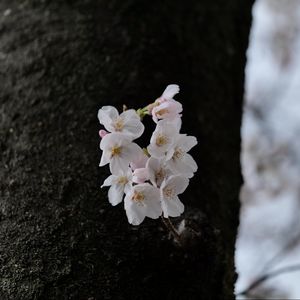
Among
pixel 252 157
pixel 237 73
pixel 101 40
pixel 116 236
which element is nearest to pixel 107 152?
pixel 116 236

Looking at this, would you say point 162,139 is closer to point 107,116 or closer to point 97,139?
point 107,116

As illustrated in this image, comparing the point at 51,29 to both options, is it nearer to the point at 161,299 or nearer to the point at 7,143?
the point at 7,143

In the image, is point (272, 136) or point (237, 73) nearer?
point (237, 73)

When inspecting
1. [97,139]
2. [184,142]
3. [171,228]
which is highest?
[97,139]

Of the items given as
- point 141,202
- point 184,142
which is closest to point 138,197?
point 141,202

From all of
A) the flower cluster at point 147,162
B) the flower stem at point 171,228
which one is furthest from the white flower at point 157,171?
the flower stem at point 171,228

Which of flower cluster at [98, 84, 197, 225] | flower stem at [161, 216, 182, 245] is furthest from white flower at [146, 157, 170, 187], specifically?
flower stem at [161, 216, 182, 245]
